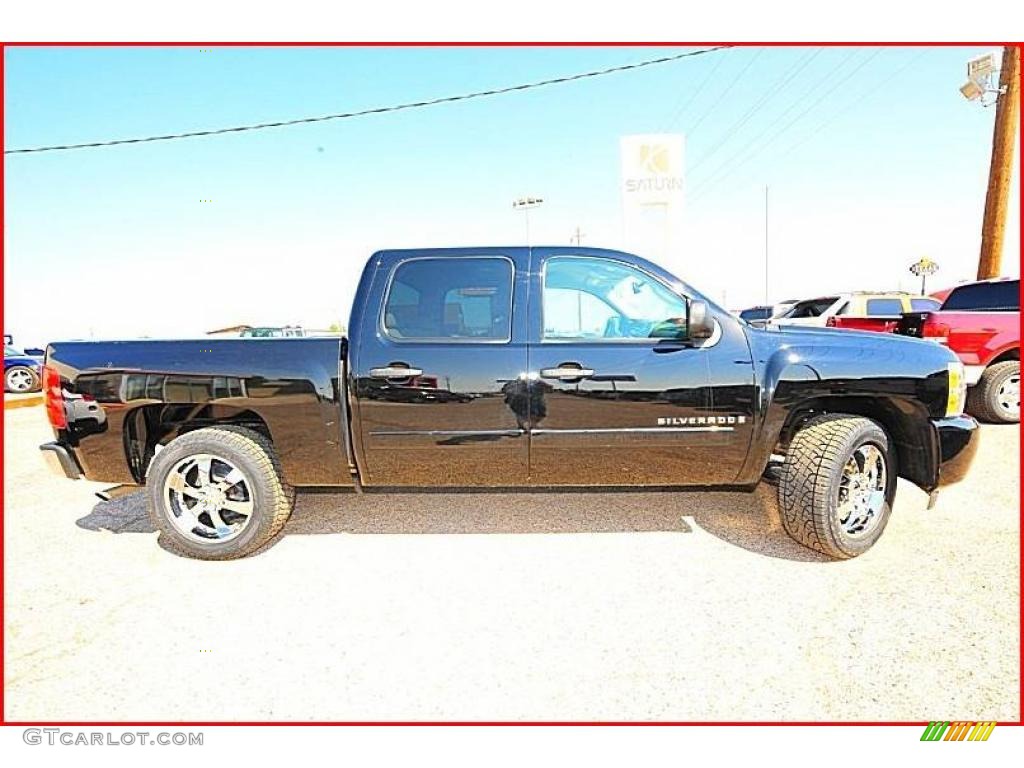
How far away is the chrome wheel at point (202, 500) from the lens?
3260mm

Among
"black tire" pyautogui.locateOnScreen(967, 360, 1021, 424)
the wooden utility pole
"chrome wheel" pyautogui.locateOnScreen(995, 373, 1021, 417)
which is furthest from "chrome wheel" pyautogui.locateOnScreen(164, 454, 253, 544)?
the wooden utility pole

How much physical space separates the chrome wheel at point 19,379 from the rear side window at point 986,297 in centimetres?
1822

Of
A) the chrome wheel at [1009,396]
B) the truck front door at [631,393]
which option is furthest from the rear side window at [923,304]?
the truck front door at [631,393]

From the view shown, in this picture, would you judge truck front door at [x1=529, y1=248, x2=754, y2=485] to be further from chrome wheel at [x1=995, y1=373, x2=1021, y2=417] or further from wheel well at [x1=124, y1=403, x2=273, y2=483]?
chrome wheel at [x1=995, y1=373, x2=1021, y2=417]

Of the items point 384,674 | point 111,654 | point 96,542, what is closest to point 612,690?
point 384,674

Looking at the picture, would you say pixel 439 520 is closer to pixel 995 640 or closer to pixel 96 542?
pixel 96 542

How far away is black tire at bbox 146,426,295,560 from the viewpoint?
10.5 ft

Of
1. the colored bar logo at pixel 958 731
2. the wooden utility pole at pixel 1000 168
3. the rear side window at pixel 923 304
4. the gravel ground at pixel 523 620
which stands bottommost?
the colored bar logo at pixel 958 731

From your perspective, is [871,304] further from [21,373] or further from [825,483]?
[21,373]

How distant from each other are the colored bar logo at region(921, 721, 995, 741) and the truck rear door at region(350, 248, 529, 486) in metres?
Answer: 2.13

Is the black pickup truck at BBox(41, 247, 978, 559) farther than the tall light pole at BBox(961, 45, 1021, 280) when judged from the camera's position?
No

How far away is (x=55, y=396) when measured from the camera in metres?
3.26

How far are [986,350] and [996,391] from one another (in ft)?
1.86

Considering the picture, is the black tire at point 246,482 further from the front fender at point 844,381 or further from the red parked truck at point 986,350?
the red parked truck at point 986,350
